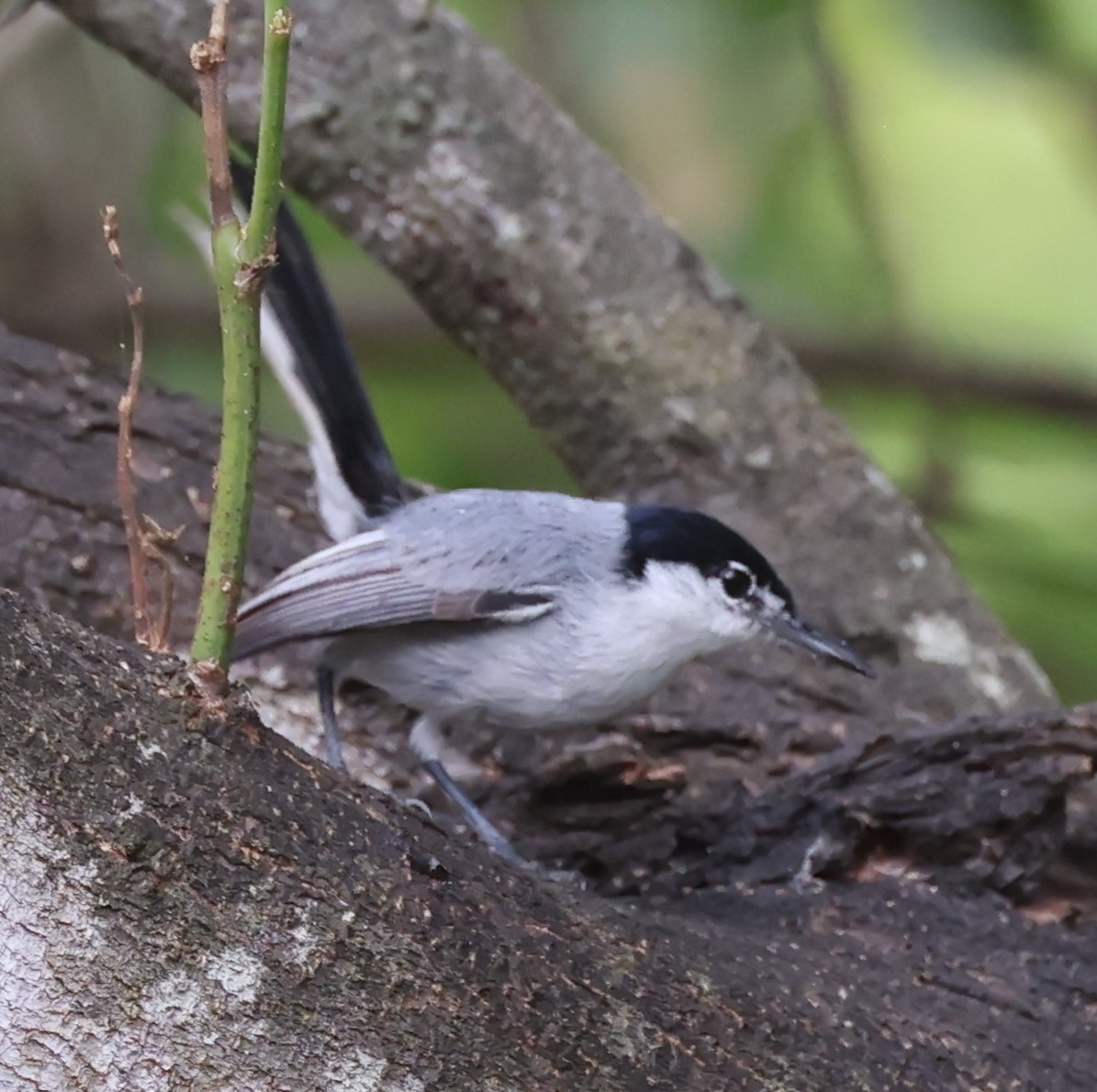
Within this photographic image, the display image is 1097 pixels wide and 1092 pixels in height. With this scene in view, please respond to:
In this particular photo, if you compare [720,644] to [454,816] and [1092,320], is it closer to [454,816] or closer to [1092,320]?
[454,816]

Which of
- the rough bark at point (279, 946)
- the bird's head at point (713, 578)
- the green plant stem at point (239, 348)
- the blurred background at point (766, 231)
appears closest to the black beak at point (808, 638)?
the bird's head at point (713, 578)

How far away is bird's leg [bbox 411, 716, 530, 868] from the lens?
2123mm

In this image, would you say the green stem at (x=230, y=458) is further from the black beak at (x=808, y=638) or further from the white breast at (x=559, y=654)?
the black beak at (x=808, y=638)

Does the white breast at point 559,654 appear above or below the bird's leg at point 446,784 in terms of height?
above

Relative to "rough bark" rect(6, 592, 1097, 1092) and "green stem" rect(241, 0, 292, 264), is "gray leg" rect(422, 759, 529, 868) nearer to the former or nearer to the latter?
"rough bark" rect(6, 592, 1097, 1092)

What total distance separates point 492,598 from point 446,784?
1.00 feet

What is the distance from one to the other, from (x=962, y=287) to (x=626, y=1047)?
3715mm

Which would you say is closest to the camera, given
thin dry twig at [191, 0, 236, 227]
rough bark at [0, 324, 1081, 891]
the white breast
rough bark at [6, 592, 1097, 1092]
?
rough bark at [6, 592, 1097, 1092]

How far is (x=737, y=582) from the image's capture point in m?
A: 2.22

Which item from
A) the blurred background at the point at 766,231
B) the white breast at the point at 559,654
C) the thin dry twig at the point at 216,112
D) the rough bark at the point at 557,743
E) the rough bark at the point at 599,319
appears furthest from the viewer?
the blurred background at the point at 766,231

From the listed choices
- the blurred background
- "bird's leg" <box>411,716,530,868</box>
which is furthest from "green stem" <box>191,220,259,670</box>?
the blurred background

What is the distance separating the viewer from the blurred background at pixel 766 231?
3223 millimetres

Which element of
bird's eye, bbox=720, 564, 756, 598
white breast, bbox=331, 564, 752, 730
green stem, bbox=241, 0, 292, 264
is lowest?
white breast, bbox=331, 564, 752, 730

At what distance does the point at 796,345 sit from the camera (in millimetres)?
3494
